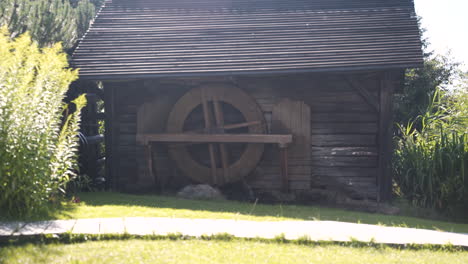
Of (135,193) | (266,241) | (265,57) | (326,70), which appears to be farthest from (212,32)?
(266,241)

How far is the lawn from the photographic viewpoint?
656 centimetres

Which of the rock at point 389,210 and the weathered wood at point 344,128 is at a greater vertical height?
the weathered wood at point 344,128

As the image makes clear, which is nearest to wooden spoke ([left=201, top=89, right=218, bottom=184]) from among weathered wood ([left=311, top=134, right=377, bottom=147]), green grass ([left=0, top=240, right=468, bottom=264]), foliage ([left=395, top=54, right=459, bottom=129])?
weathered wood ([left=311, top=134, right=377, bottom=147])

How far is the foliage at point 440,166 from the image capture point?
8.58 meters

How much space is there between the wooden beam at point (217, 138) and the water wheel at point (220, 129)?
202 mm

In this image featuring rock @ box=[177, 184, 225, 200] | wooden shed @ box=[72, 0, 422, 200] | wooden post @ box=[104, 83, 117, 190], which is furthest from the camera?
wooden post @ box=[104, 83, 117, 190]

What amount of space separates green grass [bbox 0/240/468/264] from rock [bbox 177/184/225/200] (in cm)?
378

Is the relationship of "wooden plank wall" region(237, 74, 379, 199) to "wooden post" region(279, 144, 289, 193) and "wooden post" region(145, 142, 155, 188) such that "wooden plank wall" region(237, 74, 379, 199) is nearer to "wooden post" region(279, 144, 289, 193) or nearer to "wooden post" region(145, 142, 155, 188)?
"wooden post" region(279, 144, 289, 193)

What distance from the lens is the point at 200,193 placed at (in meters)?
9.00

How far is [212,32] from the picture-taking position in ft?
34.2

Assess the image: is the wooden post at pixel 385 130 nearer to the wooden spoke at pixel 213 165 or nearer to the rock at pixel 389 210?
the rock at pixel 389 210

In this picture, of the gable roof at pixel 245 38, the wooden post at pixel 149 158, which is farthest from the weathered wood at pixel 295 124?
the wooden post at pixel 149 158

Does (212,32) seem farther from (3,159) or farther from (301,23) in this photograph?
(3,159)

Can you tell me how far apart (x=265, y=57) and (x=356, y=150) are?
2.58 m
